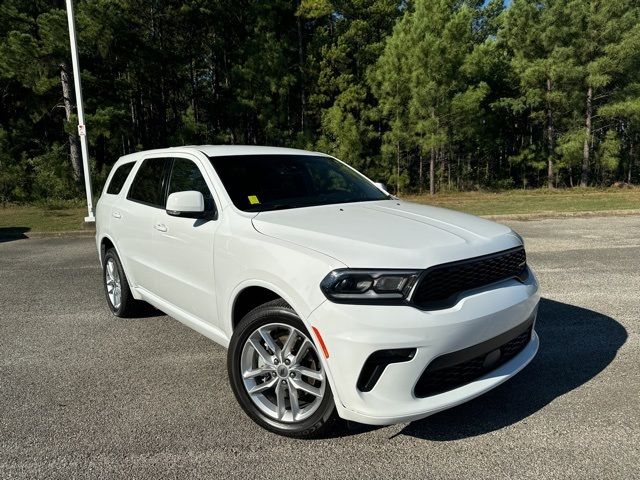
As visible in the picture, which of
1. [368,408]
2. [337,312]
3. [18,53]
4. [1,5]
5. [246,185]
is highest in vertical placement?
[1,5]

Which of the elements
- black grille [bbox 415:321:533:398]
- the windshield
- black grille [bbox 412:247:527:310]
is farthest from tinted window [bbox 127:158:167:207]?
black grille [bbox 415:321:533:398]

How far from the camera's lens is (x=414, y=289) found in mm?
2467

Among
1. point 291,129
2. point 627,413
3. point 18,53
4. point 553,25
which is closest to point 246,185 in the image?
point 627,413

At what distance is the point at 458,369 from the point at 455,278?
507 millimetres

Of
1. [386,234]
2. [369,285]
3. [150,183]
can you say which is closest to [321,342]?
[369,285]

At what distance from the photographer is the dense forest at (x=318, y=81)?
68.7 feet

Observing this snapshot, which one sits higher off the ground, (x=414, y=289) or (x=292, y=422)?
(x=414, y=289)

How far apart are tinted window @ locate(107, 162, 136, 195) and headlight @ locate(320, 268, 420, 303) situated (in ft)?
11.3

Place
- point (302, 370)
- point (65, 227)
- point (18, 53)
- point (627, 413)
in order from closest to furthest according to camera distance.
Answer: point (302, 370)
point (627, 413)
point (65, 227)
point (18, 53)

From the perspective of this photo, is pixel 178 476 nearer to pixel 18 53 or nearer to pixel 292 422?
pixel 292 422

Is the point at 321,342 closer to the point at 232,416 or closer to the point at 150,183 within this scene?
the point at 232,416

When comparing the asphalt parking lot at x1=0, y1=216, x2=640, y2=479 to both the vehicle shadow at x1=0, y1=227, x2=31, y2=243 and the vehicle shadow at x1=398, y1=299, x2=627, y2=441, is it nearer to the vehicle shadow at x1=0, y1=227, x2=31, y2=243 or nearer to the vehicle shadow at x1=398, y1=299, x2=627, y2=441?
the vehicle shadow at x1=398, y1=299, x2=627, y2=441

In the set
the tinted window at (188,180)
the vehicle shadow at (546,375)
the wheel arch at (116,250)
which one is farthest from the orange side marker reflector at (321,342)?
the wheel arch at (116,250)

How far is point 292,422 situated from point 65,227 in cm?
1201
